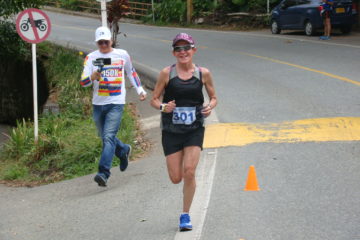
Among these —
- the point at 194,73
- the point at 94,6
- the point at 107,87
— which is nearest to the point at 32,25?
the point at 107,87

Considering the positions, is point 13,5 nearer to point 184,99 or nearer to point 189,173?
point 184,99

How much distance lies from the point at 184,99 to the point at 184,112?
0.12 m

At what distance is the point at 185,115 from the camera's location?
20.0 ft

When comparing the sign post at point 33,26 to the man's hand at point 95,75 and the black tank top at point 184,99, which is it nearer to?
the man's hand at point 95,75

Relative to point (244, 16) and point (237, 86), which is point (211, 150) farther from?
point (244, 16)

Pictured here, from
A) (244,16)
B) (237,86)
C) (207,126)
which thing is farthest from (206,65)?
(244,16)

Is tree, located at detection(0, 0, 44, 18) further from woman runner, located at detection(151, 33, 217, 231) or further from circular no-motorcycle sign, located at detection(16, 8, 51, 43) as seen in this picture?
woman runner, located at detection(151, 33, 217, 231)

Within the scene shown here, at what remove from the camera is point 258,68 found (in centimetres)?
1703

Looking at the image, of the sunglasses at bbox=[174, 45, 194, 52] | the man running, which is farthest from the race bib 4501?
the man running

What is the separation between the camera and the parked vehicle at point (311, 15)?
79.7ft

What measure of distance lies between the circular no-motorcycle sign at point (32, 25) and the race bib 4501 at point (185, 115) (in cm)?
587

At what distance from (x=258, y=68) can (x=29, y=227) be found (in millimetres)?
10844

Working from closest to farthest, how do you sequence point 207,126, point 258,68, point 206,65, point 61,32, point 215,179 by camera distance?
point 215,179 < point 207,126 < point 258,68 < point 206,65 < point 61,32

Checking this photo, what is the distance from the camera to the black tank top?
609 centimetres
